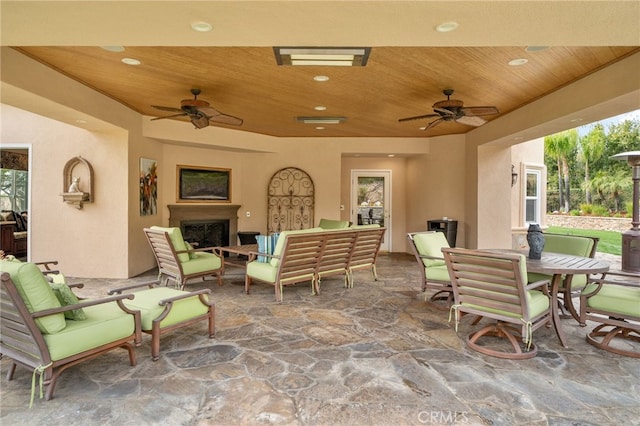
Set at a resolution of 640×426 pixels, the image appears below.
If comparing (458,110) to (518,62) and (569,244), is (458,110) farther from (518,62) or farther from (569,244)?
(569,244)

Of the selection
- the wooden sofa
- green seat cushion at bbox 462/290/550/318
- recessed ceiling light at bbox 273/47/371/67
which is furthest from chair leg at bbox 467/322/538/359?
recessed ceiling light at bbox 273/47/371/67

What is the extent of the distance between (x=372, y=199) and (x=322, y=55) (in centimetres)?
657

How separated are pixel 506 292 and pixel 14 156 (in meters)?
10.8

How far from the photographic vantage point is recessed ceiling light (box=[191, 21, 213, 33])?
2543 millimetres

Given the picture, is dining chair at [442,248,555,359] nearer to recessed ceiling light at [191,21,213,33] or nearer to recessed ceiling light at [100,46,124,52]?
recessed ceiling light at [191,21,213,33]

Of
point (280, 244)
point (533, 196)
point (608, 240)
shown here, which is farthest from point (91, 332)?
point (608, 240)

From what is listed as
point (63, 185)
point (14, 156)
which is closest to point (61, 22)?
point (63, 185)

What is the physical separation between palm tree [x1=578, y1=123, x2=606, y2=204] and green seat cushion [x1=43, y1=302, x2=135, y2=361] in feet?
55.2

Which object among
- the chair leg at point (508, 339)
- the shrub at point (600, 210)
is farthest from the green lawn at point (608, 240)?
the chair leg at point (508, 339)

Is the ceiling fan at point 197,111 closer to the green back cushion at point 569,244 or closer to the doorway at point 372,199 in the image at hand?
the green back cushion at point 569,244

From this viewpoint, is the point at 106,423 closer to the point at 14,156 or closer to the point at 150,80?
the point at 150,80

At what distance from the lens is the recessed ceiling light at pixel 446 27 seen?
2.48 m

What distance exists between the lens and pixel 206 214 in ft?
26.3

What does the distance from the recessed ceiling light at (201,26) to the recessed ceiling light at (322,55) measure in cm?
81
